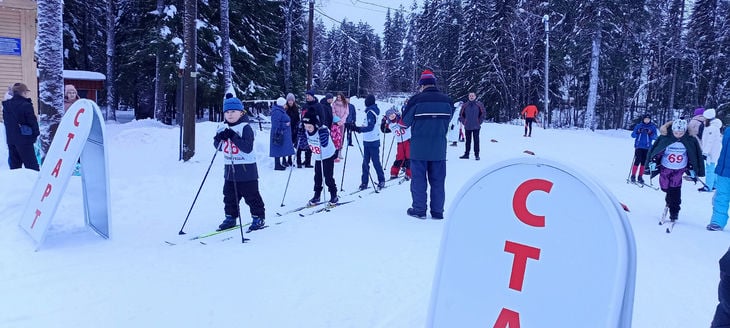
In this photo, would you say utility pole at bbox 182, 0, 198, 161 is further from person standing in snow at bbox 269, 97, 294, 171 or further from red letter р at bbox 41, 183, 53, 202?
red letter р at bbox 41, 183, 53, 202

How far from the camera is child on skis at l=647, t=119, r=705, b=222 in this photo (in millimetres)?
6844

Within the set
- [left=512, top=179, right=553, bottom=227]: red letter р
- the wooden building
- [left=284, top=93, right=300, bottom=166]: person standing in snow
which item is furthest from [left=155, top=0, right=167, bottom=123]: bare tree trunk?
[left=512, top=179, right=553, bottom=227]: red letter р

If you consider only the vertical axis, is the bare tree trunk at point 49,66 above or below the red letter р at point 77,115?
above

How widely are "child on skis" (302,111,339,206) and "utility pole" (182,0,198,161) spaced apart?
4.71 meters

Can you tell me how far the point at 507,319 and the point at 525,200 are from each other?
20.5 inches

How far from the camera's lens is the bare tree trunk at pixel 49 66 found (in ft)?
23.6

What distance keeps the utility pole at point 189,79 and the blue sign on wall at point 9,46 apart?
696 cm

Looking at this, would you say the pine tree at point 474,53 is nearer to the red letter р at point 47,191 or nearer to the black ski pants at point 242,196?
the black ski pants at point 242,196

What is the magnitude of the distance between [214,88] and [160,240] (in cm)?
1491

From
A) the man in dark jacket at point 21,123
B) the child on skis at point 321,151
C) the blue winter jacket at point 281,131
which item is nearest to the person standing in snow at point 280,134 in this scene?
the blue winter jacket at point 281,131

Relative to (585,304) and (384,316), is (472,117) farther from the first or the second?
(585,304)

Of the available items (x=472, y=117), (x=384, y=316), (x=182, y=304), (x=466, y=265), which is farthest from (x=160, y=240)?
(x=472, y=117)

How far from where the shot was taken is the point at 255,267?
4.44m

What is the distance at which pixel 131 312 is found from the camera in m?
3.40
